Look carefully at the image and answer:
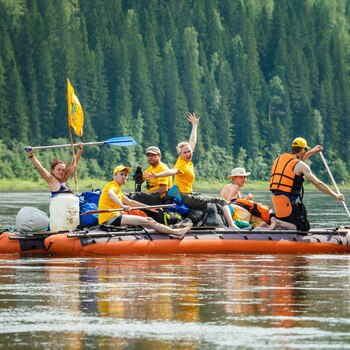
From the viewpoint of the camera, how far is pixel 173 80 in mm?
121000

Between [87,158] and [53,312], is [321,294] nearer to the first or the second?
[53,312]

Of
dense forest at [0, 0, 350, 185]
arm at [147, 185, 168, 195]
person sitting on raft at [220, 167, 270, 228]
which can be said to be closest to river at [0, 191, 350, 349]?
arm at [147, 185, 168, 195]

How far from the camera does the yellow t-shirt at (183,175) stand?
76.8 ft

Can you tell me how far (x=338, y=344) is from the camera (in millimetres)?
12852

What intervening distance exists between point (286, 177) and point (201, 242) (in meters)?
1.73

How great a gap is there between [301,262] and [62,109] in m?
92.3

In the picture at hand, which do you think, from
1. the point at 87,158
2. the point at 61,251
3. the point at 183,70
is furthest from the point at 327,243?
the point at 183,70

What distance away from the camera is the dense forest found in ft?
367

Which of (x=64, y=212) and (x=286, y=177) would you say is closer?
(x=64, y=212)

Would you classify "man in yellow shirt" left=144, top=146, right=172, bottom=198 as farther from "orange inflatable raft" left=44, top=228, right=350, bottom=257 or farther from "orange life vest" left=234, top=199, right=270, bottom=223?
"orange life vest" left=234, top=199, right=270, bottom=223

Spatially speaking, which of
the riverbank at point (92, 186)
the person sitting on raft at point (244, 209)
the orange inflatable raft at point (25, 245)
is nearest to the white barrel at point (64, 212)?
the orange inflatable raft at point (25, 245)

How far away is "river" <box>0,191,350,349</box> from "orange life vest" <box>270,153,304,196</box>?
1598 mm

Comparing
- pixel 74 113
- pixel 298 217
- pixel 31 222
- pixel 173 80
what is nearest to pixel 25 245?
pixel 31 222

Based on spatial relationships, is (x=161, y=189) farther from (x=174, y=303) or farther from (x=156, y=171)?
(x=174, y=303)
